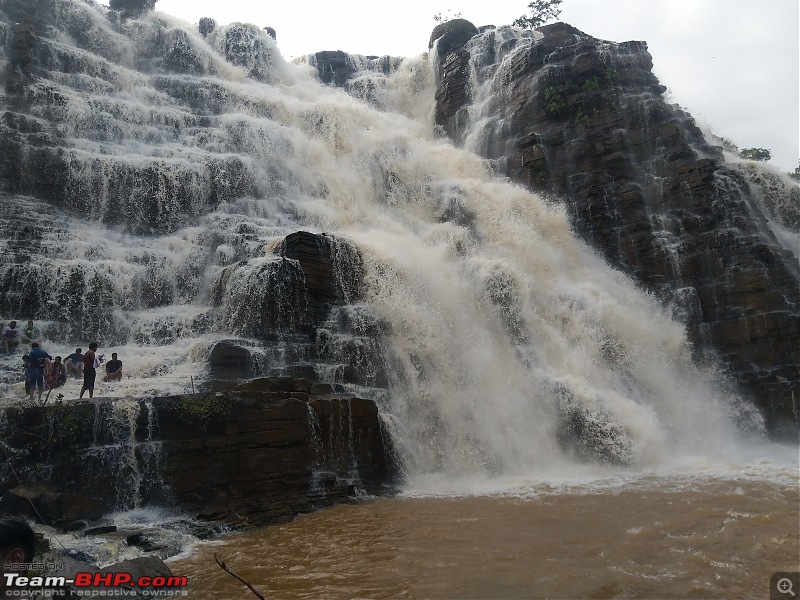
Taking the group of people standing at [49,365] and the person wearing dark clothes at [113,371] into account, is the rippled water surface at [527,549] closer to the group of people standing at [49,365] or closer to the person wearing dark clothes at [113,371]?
the group of people standing at [49,365]

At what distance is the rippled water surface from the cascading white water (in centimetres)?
365

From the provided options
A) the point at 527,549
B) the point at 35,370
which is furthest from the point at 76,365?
the point at 527,549

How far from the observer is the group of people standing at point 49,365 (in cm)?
1172

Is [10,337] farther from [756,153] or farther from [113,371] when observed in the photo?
[756,153]

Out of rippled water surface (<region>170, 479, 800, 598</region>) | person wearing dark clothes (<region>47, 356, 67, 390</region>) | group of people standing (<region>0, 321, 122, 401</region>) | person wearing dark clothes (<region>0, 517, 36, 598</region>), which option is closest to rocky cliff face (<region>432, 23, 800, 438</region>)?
rippled water surface (<region>170, 479, 800, 598</region>)

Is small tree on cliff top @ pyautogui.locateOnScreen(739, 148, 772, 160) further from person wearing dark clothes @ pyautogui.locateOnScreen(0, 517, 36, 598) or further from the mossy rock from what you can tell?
person wearing dark clothes @ pyautogui.locateOnScreen(0, 517, 36, 598)

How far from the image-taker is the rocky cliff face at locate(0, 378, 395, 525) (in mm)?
10305

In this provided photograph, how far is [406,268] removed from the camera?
18.5 meters

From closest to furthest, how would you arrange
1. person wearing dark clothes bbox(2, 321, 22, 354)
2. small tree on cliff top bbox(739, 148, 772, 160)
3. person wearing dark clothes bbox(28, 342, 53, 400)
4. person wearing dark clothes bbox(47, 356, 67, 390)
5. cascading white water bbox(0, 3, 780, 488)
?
1. person wearing dark clothes bbox(28, 342, 53, 400)
2. person wearing dark clothes bbox(47, 356, 67, 390)
3. person wearing dark clothes bbox(2, 321, 22, 354)
4. cascading white water bbox(0, 3, 780, 488)
5. small tree on cliff top bbox(739, 148, 772, 160)

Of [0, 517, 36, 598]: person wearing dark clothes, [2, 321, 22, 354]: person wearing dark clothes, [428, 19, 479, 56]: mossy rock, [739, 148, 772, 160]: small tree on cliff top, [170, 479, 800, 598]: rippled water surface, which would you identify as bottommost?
[170, 479, 800, 598]: rippled water surface

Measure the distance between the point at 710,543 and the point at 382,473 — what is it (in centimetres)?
732

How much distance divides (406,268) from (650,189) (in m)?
11.5

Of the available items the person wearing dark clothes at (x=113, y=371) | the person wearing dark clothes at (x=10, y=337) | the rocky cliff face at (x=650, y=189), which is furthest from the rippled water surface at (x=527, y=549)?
the rocky cliff face at (x=650, y=189)

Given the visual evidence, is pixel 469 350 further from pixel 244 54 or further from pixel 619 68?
pixel 244 54
